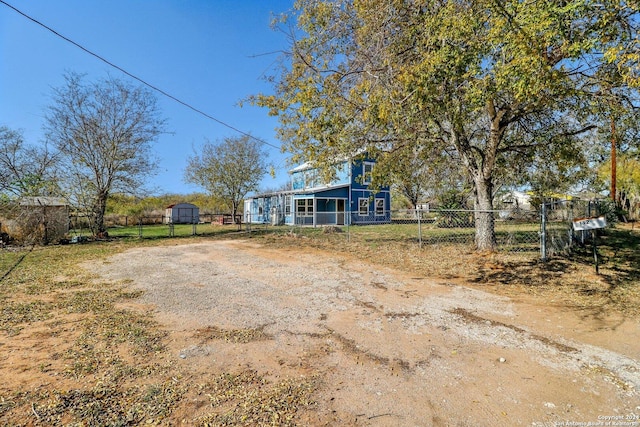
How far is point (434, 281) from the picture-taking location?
239 inches

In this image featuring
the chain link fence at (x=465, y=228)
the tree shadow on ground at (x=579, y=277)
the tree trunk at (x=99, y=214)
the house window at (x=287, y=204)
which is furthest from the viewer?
the house window at (x=287, y=204)

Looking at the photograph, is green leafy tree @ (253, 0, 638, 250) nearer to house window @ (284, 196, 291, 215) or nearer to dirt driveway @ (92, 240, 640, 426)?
dirt driveway @ (92, 240, 640, 426)

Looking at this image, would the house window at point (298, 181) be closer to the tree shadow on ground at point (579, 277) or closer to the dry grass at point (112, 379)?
the tree shadow on ground at point (579, 277)

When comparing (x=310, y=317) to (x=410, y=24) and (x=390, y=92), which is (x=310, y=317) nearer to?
(x=390, y=92)

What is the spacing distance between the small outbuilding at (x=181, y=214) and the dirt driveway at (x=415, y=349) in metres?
27.5

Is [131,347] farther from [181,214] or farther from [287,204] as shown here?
[181,214]

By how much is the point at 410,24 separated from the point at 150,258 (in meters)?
9.76

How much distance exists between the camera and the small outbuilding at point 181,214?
1216 inches

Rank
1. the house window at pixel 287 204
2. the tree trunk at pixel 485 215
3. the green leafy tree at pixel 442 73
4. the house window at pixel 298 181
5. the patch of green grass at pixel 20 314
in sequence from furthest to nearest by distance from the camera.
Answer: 1. the house window at pixel 298 181
2. the house window at pixel 287 204
3. the tree trunk at pixel 485 215
4. the green leafy tree at pixel 442 73
5. the patch of green grass at pixel 20 314

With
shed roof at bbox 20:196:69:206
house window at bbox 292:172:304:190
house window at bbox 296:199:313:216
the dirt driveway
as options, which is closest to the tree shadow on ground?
the dirt driveway

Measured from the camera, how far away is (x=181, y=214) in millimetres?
31562

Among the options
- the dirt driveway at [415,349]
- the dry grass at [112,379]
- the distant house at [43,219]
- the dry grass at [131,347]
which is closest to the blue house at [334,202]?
the distant house at [43,219]

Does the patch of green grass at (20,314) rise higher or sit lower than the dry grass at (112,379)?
higher

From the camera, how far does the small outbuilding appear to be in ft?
101
